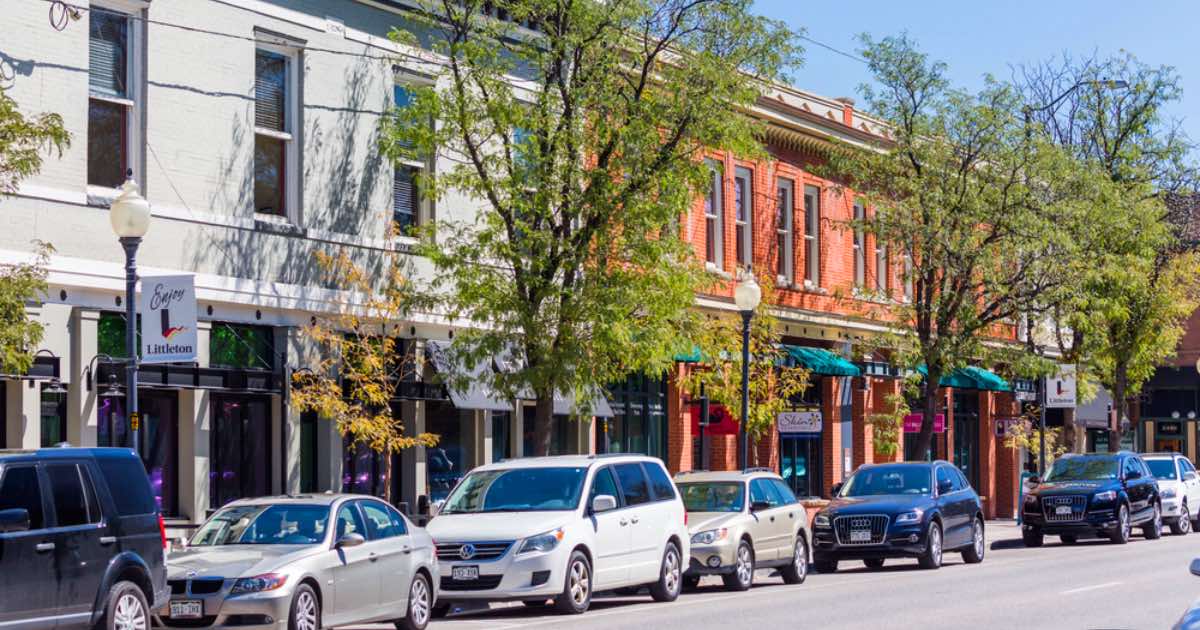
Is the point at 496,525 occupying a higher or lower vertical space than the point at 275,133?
lower

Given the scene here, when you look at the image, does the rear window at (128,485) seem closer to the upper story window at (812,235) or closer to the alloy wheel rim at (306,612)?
the alloy wheel rim at (306,612)

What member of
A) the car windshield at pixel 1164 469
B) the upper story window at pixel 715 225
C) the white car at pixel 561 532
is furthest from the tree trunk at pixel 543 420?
the car windshield at pixel 1164 469

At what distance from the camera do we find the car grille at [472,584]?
19141mm

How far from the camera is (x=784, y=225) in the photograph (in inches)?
1607

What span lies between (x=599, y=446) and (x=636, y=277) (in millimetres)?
9952

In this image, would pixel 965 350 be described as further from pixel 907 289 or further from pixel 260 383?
pixel 260 383

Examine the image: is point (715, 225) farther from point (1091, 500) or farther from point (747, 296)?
point (1091, 500)

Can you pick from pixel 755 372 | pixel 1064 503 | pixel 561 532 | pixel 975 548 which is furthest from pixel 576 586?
pixel 1064 503

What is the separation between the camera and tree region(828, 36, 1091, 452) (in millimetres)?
35281

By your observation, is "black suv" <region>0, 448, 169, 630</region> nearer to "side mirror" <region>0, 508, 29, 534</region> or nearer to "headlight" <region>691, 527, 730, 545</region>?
"side mirror" <region>0, 508, 29, 534</region>

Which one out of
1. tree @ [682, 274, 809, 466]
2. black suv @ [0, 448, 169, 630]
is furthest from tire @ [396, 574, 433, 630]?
tree @ [682, 274, 809, 466]

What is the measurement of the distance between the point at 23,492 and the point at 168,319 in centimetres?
639

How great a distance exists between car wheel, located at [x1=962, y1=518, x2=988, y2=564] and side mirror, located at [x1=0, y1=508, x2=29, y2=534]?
19.3m

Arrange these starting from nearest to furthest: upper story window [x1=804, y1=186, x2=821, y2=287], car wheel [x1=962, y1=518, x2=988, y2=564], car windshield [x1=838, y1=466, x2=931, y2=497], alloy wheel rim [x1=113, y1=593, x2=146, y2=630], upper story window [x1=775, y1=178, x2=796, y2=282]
→ alloy wheel rim [x1=113, y1=593, x2=146, y2=630]
car windshield [x1=838, y1=466, x2=931, y2=497]
car wheel [x1=962, y1=518, x2=988, y2=564]
upper story window [x1=775, y1=178, x2=796, y2=282]
upper story window [x1=804, y1=186, x2=821, y2=287]
